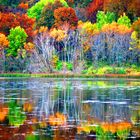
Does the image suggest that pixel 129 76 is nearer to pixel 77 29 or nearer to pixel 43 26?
pixel 77 29

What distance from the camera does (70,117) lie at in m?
23.2

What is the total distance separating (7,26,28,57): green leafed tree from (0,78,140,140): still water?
3442 cm

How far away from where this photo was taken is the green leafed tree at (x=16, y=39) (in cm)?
6869

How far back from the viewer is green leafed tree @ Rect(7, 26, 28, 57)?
225 ft

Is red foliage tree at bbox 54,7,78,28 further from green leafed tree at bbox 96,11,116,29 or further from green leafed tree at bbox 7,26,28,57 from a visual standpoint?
green leafed tree at bbox 7,26,28,57

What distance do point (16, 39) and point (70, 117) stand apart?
4660 cm

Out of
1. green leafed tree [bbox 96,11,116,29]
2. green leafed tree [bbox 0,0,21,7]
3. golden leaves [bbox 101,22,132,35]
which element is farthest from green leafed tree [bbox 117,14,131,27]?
green leafed tree [bbox 0,0,21,7]

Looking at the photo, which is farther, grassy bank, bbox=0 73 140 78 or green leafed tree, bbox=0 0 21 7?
green leafed tree, bbox=0 0 21 7

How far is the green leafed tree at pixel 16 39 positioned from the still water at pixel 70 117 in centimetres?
3442

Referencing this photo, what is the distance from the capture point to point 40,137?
58.6ft

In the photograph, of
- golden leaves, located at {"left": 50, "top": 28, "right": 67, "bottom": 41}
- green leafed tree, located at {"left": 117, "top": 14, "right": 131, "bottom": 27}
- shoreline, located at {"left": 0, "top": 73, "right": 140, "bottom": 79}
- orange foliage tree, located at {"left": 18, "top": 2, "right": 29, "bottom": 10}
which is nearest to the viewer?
shoreline, located at {"left": 0, "top": 73, "right": 140, "bottom": 79}

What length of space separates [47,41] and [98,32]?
246 inches

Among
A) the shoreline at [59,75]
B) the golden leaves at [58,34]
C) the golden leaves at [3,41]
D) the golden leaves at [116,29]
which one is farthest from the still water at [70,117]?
the golden leaves at [58,34]


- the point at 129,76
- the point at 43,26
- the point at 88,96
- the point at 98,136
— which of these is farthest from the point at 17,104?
the point at 43,26
